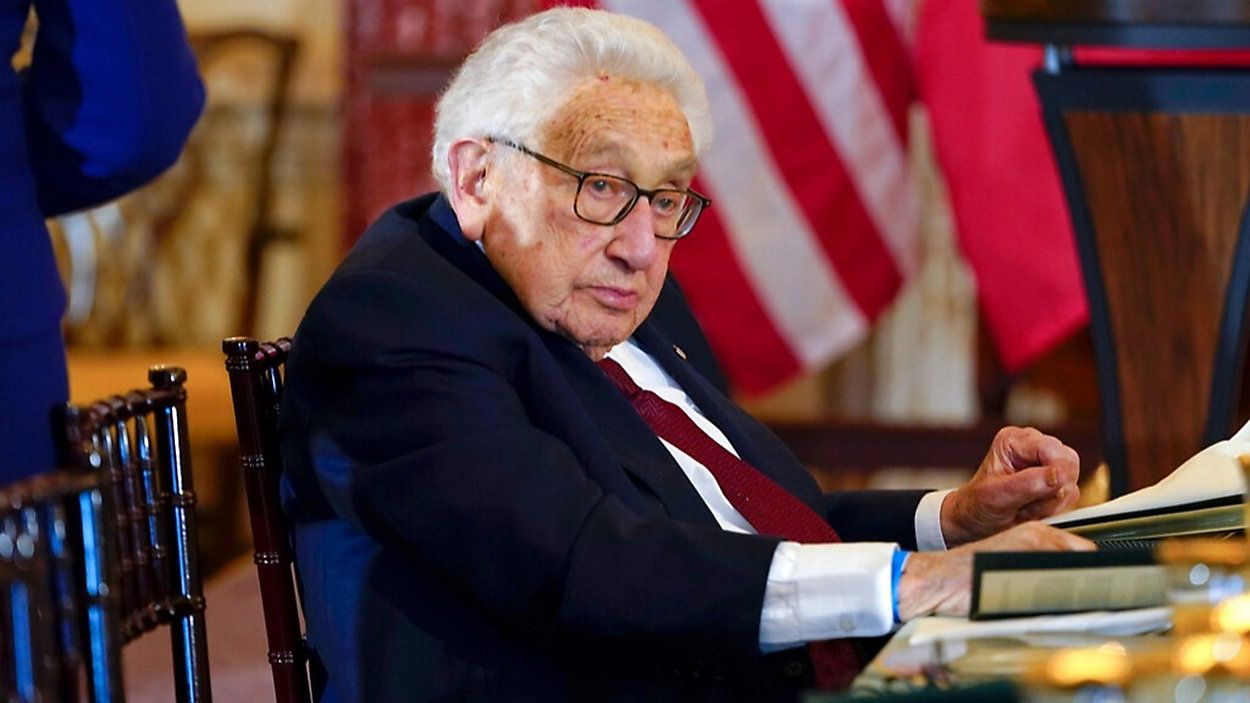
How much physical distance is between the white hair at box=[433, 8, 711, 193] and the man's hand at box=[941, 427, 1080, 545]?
524 mm

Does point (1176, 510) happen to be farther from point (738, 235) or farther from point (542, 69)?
point (738, 235)

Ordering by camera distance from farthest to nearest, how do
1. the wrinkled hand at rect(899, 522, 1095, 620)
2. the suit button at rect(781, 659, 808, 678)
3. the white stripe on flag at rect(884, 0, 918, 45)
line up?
the white stripe on flag at rect(884, 0, 918, 45) < the suit button at rect(781, 659, 808, 678) < the wrinkled hand at rect(899, 522, 1095, 620)

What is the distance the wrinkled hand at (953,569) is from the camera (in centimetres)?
151

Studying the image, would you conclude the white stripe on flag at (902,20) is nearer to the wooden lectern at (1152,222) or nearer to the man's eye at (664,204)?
the wooden lectern at (1152,222)

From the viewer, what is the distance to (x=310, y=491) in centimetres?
180

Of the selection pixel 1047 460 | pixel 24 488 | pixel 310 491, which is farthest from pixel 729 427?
pixel 24 488

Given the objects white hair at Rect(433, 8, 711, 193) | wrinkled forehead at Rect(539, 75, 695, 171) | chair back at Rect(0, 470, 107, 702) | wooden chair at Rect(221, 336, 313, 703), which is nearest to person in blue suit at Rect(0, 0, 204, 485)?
wooden chair at Rect(221, 336, 313, 703)

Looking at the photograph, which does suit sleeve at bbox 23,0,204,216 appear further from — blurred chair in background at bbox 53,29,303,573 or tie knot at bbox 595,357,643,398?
blurred chair in background at bbox 53,29,303,573

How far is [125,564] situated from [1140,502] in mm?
907

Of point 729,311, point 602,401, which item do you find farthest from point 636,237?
point 729,311

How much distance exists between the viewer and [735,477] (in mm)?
1982

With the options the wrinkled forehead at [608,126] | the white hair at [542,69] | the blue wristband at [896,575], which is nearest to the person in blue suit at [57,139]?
the white hair at [542,69]

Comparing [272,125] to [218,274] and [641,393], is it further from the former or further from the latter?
[641,393]

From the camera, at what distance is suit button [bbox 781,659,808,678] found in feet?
5.94
